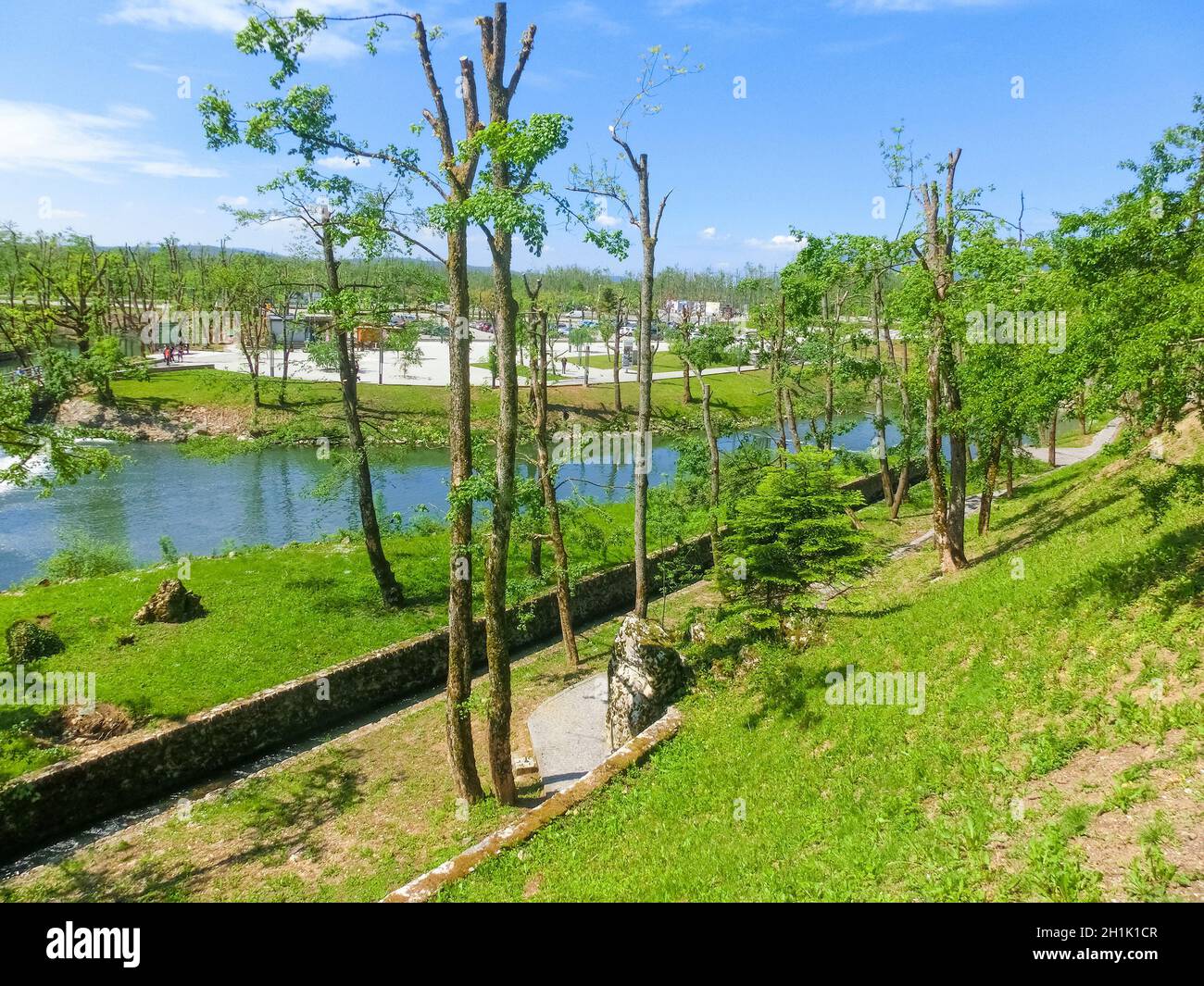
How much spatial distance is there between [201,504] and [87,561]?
44.4 feet

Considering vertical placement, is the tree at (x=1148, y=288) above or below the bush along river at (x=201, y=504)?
above

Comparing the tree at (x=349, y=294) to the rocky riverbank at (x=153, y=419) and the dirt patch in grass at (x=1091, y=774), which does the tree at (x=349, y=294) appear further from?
the rocky riverbank at (x=153, y=419)

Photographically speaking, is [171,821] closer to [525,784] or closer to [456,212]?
[525,784]

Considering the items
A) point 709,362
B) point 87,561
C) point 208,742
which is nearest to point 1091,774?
point 208,742

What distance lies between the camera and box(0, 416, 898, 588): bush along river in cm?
3225

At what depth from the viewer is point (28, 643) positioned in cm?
1770

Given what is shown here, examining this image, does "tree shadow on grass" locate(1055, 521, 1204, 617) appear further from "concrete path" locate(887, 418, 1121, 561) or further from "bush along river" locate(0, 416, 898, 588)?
"bush along river" locate(0, 416, 898, 588)

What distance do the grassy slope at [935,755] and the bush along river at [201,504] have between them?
52.5 feet

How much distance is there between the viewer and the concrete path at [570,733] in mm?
15523

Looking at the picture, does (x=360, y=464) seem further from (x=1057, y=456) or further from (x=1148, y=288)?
(x=1057, y=456)

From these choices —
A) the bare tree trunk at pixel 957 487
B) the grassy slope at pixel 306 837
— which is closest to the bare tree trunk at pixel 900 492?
the bare tree trunk at pixel 957 487

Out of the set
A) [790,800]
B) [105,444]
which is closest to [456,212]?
[790,800]

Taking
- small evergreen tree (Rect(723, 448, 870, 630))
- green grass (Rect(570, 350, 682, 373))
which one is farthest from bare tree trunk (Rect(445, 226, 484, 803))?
green grass (Rect(570, 350, 682, 373))

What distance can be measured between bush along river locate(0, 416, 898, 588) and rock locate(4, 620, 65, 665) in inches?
297
